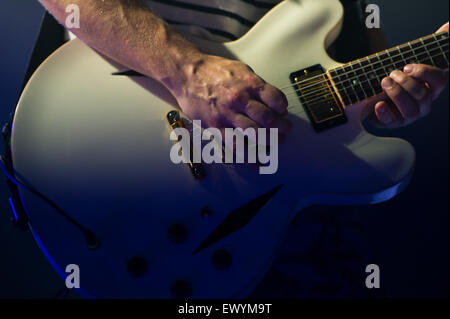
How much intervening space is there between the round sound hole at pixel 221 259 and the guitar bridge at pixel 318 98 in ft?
1.07

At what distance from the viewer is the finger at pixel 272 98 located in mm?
599

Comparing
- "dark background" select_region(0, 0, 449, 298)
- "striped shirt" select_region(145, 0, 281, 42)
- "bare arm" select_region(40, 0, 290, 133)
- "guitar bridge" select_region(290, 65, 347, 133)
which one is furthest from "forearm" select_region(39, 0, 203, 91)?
"dark background" select_region(0, 0, 449, 298)

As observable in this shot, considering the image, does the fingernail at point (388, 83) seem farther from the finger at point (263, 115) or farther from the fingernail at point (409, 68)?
the finger at point (263, 115)

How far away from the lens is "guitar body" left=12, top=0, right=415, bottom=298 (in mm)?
589

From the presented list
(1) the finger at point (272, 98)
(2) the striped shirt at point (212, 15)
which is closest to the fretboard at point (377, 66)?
(1) the finger at point (272, 98)

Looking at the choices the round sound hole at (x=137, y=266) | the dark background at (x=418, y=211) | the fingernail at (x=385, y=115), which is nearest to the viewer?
the round sound hole at (x=137, y=266)

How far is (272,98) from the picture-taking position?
0.60 meters

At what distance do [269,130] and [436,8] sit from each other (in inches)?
35.6

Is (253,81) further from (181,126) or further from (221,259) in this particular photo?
(221,259)

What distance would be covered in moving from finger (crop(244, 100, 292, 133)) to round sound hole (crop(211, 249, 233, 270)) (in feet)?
0.89

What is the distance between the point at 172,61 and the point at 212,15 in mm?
210

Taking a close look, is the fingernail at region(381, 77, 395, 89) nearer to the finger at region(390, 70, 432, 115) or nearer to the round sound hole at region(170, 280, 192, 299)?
the finger at region(390, 70, 432, 115)

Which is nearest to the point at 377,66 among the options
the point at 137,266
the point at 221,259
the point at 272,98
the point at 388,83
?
the point at 388,83
